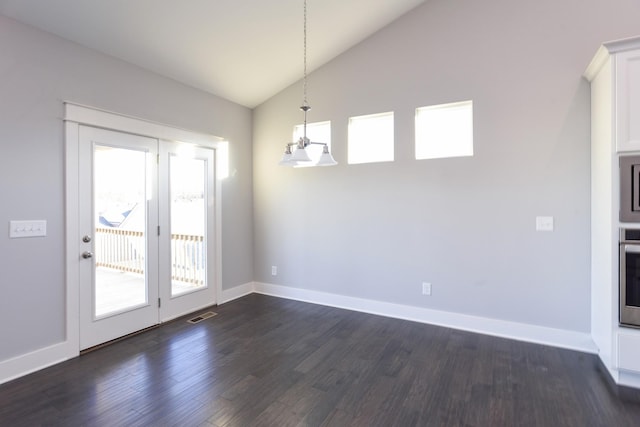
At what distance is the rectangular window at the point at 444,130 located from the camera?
11.7 ft

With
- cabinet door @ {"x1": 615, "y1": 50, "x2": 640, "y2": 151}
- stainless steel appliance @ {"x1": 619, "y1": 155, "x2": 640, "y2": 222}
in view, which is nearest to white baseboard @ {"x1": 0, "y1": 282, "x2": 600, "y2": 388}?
stainless steel appliance @ {"x1": 619, "y1": 155, "x2": 640, "y2": 222}

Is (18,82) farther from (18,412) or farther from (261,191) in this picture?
(261,191)

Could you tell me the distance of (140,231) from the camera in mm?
3551

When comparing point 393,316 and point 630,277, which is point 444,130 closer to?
point 630,277

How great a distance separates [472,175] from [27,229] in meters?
4.28

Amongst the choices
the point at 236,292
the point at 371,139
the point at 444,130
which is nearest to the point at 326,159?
the point at 371,139

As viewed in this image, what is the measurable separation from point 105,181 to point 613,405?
4.68 m

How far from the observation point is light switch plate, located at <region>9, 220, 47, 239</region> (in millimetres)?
2596

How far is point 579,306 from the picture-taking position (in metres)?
3.07

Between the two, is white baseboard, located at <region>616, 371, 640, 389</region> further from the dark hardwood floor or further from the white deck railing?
the white deck railing

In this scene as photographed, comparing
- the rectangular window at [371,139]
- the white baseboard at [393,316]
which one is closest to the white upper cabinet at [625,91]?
the white baseboard at [393,316]

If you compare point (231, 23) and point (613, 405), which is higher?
point (231, 23)

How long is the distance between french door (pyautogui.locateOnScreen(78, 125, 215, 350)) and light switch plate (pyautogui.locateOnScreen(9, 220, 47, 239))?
29cm

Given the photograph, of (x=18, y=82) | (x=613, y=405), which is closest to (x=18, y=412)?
(x=18, y=82)
